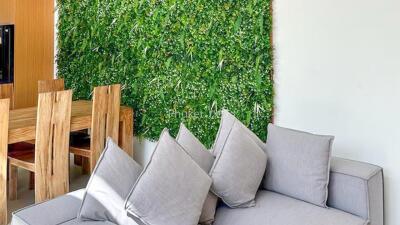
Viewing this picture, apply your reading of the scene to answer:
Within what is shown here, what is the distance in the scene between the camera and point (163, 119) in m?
3.61

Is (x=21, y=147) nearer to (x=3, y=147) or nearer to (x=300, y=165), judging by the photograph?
(x=3, y=147)

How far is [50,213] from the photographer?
1.88 metres

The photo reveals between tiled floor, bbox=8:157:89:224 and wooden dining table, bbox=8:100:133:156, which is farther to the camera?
tiled floor, bbox=8:157:89:224

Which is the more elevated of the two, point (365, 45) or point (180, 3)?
point (180, 3)

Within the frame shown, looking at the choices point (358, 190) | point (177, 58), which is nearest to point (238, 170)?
point (358, 190)

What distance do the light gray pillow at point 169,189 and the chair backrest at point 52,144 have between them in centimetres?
126

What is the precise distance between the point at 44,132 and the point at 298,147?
1.90m

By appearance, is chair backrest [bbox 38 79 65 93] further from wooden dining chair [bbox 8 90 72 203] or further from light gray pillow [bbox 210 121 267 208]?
light gray pillow [bbox 210 121 267 208]

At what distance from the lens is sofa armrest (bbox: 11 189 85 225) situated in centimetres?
182

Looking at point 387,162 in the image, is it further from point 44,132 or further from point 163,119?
point 44,132

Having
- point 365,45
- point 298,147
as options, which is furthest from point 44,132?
point 365,45

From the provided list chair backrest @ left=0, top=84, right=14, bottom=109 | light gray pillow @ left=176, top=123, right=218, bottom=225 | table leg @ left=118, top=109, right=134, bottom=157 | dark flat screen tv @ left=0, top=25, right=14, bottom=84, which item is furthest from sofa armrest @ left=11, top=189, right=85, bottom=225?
dark flat screen tv @ left=0, top=25, right=14, bottom=84

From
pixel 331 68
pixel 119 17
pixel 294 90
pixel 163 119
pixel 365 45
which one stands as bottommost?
pixel 163 119

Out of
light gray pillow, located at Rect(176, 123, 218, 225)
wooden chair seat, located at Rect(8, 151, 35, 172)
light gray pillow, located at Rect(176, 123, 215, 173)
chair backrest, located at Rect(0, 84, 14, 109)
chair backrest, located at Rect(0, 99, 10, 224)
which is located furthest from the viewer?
chair backrest, located at Rect(0, 84, 14, 109)
